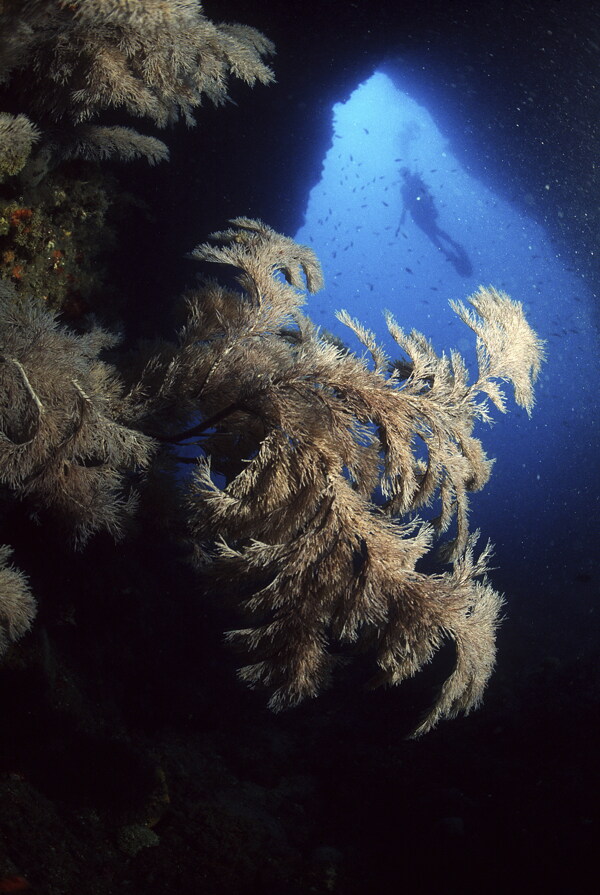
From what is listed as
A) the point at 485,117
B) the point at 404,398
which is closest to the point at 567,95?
the point at 485,117

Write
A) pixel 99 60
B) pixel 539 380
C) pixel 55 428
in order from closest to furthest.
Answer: pixel 55 428 → pixel 99 60 → pixel 539 380

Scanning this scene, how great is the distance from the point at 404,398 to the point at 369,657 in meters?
7.28

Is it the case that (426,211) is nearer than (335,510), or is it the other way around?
(335,510)

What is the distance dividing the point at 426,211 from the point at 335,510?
85.8m

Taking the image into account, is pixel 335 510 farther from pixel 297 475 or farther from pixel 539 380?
pixel 539 380

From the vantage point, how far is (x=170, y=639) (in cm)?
658

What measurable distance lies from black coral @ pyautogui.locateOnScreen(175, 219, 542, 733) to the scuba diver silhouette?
74.6 m

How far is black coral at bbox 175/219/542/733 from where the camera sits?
9.45 ft

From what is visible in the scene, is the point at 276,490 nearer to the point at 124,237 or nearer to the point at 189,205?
the point at 124,237

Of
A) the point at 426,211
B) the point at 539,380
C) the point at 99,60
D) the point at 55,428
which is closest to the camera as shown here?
the point at 55,428

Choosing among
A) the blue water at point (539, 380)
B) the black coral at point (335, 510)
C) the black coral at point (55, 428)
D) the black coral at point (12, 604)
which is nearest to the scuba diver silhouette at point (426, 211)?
the blue water at point (539, 380)

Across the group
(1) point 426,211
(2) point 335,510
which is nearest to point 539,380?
(1) point 426,211

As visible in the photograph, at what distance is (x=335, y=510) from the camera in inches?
113

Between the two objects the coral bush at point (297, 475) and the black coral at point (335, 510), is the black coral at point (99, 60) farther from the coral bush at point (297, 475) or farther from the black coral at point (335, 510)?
the black coral at point (335, 510)
